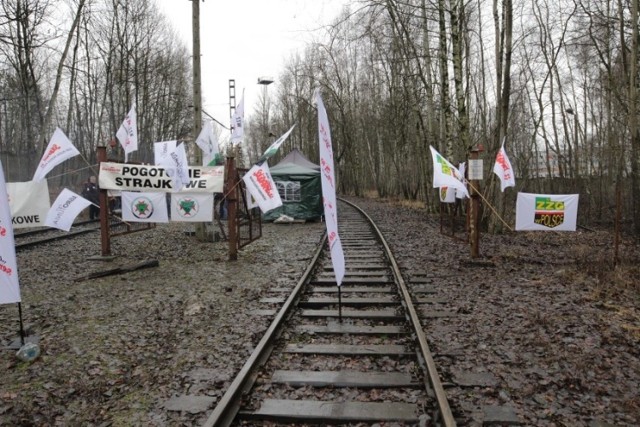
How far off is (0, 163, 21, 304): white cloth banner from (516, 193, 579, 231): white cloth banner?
8522 mm

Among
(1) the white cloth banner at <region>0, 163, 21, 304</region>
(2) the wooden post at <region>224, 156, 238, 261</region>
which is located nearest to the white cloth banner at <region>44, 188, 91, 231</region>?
(2) the wooden post at <region>224, 156, 238, 261</region>

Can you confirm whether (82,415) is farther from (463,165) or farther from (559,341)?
(463,165)

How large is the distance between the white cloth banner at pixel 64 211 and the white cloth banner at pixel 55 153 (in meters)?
0.62

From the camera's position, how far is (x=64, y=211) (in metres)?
9.86

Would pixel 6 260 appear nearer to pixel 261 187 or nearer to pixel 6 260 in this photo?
pixel 6 260

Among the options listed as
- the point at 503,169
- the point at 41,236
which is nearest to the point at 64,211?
the point at 41,236

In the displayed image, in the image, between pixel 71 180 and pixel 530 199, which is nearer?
pixel 530 199


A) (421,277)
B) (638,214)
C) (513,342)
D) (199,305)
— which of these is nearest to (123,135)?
(199,305)

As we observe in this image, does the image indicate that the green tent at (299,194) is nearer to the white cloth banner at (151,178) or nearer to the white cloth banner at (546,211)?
the white cloth banner at (151,178)

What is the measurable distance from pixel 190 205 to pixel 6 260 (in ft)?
19.2

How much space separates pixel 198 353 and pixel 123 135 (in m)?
8.52

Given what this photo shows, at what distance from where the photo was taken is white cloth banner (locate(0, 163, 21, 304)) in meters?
4.91

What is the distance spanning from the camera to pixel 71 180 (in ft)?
123

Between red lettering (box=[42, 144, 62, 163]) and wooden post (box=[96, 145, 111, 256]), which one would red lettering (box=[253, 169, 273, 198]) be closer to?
wooden post (box=[96, 145, 111, 256])
